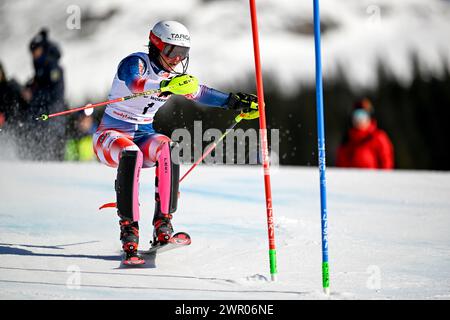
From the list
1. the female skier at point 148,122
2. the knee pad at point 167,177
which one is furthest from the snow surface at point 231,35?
the knee pad at point 167,177

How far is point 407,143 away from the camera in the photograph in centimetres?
1159

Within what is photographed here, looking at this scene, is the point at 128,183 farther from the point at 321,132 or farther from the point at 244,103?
the point at 321,132

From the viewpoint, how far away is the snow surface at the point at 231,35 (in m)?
19.1

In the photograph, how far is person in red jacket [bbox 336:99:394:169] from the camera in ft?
33.0

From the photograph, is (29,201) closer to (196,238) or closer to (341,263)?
(196,238)

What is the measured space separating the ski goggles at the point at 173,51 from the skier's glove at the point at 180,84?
13.1 inches

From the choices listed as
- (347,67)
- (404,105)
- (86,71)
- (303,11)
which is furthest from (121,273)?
(303,11)

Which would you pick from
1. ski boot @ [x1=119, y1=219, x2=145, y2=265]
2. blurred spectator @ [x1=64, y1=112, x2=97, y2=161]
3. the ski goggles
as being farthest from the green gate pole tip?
blurred spectator @ [x1=64, y1=112, x2=97, y2=161]

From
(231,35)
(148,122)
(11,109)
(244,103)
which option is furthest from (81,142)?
(231,35)

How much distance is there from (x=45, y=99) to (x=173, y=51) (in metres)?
7.02

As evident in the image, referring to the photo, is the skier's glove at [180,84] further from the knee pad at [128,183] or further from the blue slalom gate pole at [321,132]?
the blue slalom gate pole at [321,132]

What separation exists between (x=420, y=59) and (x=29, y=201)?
11.9 metres

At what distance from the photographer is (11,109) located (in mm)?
11688

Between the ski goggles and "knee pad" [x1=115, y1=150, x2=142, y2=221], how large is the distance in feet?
2.17
